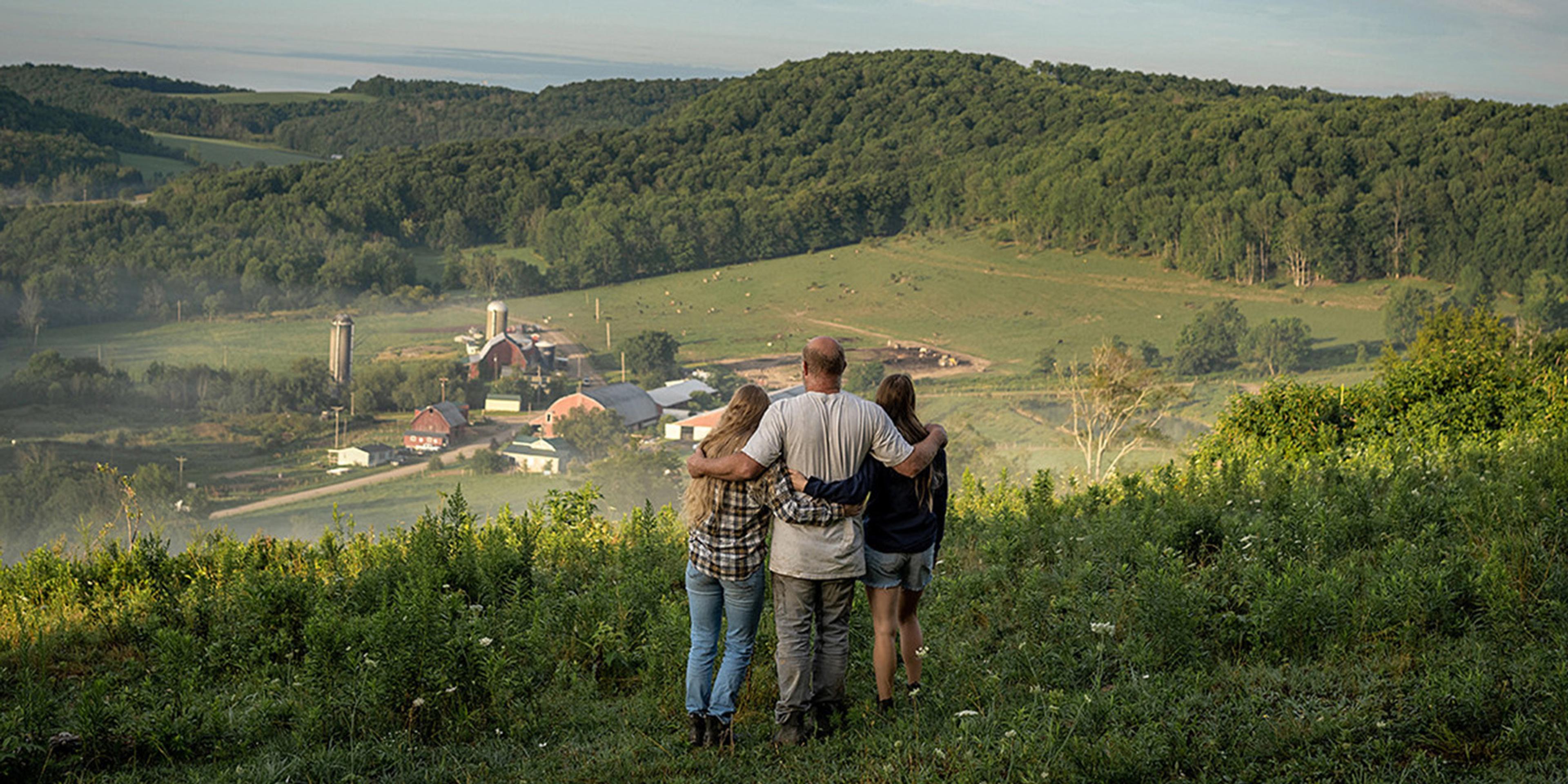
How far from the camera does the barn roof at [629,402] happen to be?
80.5m

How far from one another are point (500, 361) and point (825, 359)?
97844 mm

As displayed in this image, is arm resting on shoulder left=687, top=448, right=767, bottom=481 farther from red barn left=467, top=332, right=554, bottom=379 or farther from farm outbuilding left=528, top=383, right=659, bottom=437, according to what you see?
red barn left=467, top=332, right=554, bottom=379

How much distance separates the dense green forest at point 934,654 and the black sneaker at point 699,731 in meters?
0.10

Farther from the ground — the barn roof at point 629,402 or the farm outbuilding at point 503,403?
the barn roof at point 629,402

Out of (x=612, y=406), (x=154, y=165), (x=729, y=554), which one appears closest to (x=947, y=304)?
(x=612, y=406)

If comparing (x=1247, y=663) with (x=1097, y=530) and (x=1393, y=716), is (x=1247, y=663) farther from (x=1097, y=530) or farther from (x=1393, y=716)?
(x=1097, y=530)

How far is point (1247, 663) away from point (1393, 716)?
0.74 m

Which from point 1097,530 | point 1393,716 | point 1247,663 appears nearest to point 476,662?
point 1247,663

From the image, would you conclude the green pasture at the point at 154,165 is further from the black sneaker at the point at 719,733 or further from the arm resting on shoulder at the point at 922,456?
the arm resting on shoulder at the point at 922,456

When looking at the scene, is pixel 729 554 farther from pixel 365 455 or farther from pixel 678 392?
pixel 678 392

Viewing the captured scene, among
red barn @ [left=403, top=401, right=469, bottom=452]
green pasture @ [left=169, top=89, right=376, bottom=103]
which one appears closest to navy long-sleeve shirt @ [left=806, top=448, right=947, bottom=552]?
red barn @ [left=403, top=401, right=469, bottom=452]

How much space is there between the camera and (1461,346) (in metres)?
14.2

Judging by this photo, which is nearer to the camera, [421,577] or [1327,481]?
[421,577]

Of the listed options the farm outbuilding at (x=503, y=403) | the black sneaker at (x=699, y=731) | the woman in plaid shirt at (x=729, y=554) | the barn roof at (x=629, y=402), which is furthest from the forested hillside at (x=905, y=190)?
the black sneaker at (x=699, y=731)
